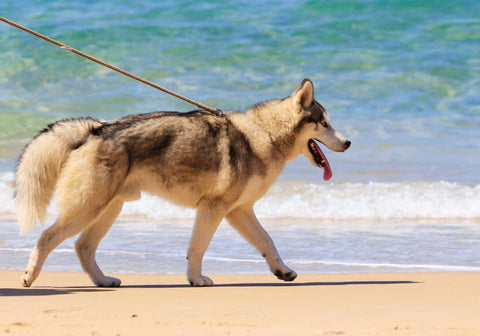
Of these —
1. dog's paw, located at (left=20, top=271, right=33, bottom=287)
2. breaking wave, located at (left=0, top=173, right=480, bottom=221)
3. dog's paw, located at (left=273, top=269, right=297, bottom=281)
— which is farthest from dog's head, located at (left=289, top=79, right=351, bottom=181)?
breaking wave, located at (left=0, top=173, right=480, bottom=221)

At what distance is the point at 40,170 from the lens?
6.49m

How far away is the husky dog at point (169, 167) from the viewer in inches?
254

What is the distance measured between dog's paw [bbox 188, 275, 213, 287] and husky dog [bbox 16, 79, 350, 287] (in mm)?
10

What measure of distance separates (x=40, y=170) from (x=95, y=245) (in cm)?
83

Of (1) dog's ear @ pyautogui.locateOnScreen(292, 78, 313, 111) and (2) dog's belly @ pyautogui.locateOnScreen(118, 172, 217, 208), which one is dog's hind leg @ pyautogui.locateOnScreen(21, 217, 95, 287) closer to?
(2) dog's belly @ pyautogui.locateOnScreen(118, 172, 217, 208)

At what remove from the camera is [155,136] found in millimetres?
6684

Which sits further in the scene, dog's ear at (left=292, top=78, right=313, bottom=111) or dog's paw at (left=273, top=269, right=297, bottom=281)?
dog's ear at (left=292, top=78, right=313, bottom=111)

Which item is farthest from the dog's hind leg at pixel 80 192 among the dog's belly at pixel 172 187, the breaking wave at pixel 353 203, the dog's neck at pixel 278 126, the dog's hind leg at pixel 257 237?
the breaking wave at pixel 353 203

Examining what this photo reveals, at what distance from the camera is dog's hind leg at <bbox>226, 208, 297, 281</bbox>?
7133 millimetres

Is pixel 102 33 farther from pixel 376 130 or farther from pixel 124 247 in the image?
pixel 124 247

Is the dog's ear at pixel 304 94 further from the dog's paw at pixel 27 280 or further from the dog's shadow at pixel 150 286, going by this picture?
the dog's paw at pixel 27 280

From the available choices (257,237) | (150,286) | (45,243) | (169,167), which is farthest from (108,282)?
(257,237)

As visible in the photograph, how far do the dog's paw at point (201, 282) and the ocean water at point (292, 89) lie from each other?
2.86 ft

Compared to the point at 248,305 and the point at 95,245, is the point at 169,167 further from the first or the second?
the point at 248,305
